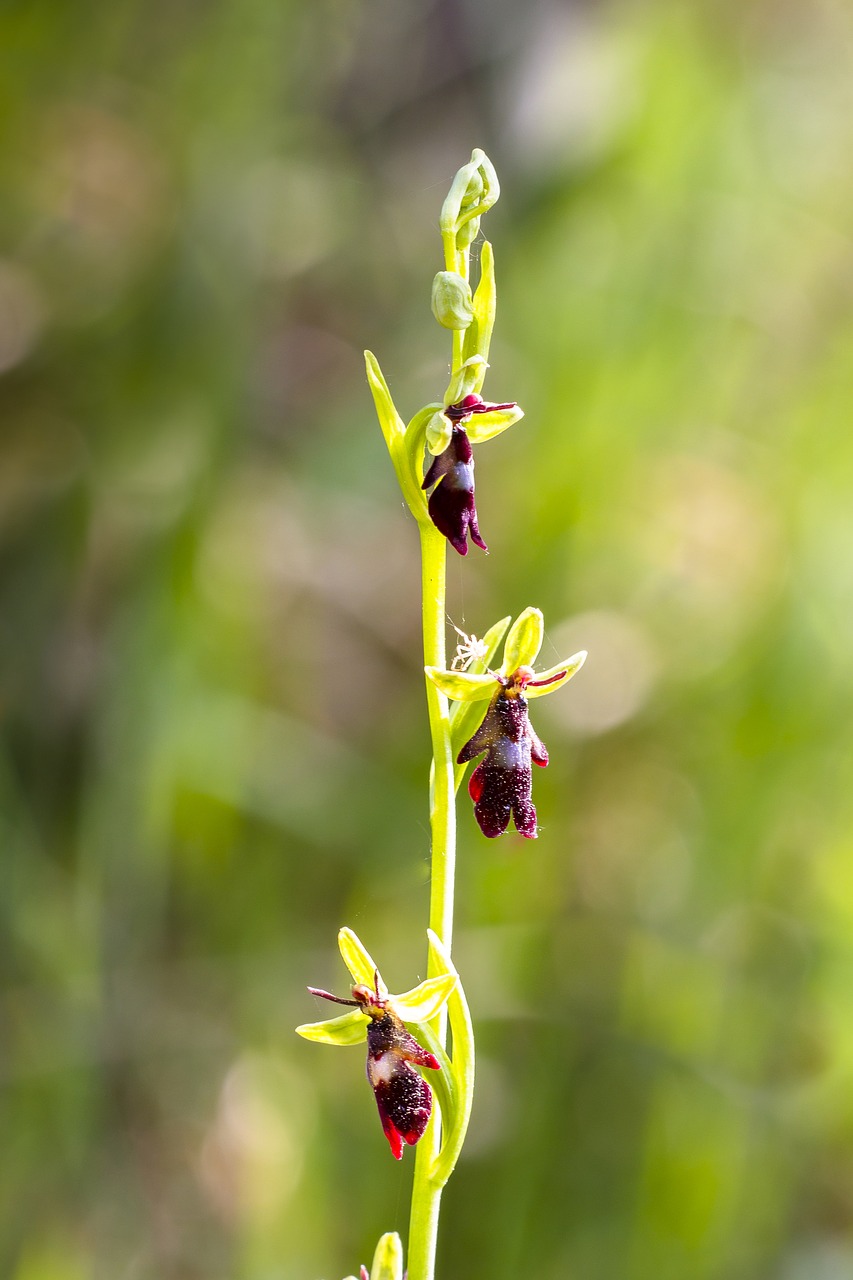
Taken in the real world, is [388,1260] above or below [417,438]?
below

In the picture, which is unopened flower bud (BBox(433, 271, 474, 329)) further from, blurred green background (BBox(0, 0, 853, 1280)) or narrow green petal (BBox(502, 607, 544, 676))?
blurred green background (BBox(0, 0, 853, 1280))

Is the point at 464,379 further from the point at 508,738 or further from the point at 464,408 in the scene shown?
the point at 508,738

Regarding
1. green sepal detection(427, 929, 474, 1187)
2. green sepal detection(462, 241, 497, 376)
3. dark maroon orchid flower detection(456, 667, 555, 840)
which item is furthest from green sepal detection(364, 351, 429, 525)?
green sepal detection(427, 929, 474, 1187)

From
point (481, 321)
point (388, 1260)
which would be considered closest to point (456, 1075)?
point (388, 1260)

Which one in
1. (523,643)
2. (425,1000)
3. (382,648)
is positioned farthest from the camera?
(382,648)

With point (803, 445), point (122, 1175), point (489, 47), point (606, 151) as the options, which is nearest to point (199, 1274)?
point (122, 1175)

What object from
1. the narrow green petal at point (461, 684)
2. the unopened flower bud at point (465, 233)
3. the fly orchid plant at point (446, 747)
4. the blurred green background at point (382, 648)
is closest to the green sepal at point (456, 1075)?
the fly orchid plant at point (446, 747)

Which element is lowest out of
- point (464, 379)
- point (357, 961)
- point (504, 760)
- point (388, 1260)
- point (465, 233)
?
point (388, 1260)

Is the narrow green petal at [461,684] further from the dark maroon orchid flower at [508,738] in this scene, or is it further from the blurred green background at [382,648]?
the blurred green background at [382,648]
